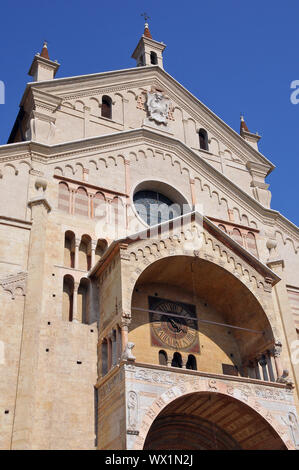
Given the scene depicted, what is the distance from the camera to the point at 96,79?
23125 mm

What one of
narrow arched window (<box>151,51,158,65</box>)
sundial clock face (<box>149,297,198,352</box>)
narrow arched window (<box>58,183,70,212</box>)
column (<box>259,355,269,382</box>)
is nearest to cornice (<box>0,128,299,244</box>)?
narrow arched window (<box>58,183,70,212</box>)

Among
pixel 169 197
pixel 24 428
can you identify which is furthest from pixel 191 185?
pixel 24 428

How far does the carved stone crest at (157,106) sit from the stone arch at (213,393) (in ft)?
38.2

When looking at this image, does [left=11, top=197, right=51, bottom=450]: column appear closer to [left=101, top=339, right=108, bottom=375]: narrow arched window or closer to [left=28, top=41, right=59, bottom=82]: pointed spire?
[left=101, top=339, right=108, bottom=375]: narrow arched window

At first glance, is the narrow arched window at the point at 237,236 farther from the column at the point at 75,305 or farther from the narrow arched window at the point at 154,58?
the narrow arched window at the point at 154,58

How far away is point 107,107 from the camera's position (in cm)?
2333

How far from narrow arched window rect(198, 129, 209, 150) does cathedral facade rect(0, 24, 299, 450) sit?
0.06 meters

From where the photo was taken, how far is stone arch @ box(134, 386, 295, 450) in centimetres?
1507

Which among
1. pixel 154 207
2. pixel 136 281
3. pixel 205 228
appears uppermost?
pixel 154 207

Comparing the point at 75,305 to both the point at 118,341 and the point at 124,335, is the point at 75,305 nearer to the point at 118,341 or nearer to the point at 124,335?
the point at 118,341

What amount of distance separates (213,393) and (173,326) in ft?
10.3

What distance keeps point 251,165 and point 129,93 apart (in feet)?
19.9

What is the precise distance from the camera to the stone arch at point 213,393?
49.4 feet

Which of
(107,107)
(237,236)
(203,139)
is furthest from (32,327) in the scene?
(203,139)
